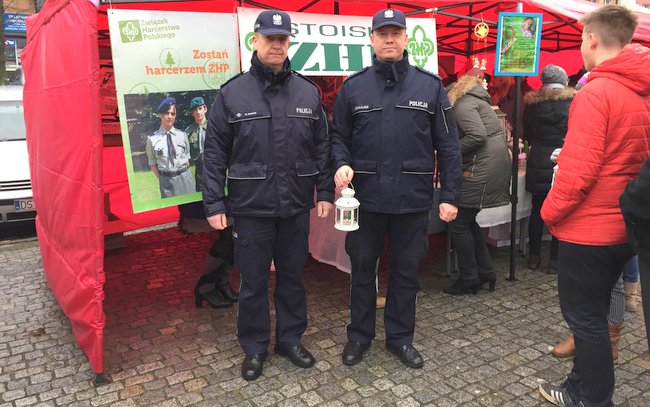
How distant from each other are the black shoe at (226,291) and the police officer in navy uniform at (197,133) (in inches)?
47.6

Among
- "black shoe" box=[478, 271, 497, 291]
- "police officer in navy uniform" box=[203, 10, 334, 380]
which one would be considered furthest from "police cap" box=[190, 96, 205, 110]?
"black shoe" box=[478, 271, 497, 291]

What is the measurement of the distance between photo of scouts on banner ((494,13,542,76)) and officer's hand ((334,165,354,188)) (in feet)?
6.78

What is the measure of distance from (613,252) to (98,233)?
2620 mm

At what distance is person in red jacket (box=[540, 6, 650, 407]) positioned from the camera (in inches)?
90.9

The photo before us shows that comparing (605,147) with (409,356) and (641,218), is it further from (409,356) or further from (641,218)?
(409,356)

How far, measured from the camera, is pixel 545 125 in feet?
15.7

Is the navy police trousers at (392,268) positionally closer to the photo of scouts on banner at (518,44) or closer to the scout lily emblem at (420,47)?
the scout lily emblem at (420,47)

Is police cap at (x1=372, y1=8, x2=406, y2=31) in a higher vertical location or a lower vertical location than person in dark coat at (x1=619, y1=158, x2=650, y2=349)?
higher

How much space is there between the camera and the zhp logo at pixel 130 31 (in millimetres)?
3055

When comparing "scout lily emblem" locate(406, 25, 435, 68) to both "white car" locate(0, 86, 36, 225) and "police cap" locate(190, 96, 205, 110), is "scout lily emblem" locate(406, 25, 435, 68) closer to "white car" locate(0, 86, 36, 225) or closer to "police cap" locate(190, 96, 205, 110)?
"police cap" locate(190, 96, 205, 110)

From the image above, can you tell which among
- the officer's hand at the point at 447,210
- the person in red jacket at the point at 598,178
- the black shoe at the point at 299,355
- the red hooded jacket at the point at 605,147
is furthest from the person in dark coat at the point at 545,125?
the black shoe at the point at 299,355

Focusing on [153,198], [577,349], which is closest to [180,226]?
[153,198]

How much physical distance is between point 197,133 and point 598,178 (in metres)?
2.34

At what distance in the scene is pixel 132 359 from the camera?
11.5ft
